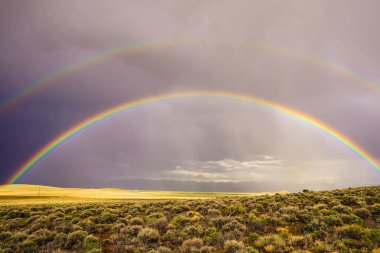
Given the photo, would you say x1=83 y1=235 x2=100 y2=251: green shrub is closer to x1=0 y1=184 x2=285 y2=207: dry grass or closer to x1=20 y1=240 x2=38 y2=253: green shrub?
x1=20 y1=240 x2=38 y2=253: green shrub

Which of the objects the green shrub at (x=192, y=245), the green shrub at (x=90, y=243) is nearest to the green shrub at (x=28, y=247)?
the green shrub at (x=90, y=243)

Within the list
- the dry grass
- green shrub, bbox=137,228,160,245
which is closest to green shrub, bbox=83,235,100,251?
green shrub, bbox=137,228,160,245

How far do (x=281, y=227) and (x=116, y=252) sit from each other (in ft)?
32.0

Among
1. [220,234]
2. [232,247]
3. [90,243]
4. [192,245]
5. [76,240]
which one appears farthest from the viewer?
[76,240]

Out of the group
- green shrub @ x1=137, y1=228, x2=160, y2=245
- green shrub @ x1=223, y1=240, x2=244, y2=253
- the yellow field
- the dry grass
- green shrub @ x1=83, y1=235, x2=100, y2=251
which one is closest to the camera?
green shrub @ x1=223, y1=240, x2=244, y2=253

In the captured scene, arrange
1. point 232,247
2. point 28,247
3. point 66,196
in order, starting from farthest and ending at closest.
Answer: point 66,196, point 28,247, point 232,247

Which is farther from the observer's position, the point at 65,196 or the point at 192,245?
the point at 65,196

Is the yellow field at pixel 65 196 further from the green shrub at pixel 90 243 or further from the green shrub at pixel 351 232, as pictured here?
the green shrub at pixel 351 232

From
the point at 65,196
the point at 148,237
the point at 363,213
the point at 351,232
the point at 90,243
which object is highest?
the point at 363,213

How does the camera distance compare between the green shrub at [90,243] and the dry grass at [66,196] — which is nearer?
the green shrub at [90,243]

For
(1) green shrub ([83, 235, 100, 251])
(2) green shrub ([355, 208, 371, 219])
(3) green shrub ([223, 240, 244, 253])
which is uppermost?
(2) green shrub ([355, 208, 371, 219])

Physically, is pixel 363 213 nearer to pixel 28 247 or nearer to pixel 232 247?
pixel 232 247

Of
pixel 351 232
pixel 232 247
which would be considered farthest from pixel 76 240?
pixel 351 232

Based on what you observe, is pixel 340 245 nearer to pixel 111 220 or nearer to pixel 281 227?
→ pixel 281 227
